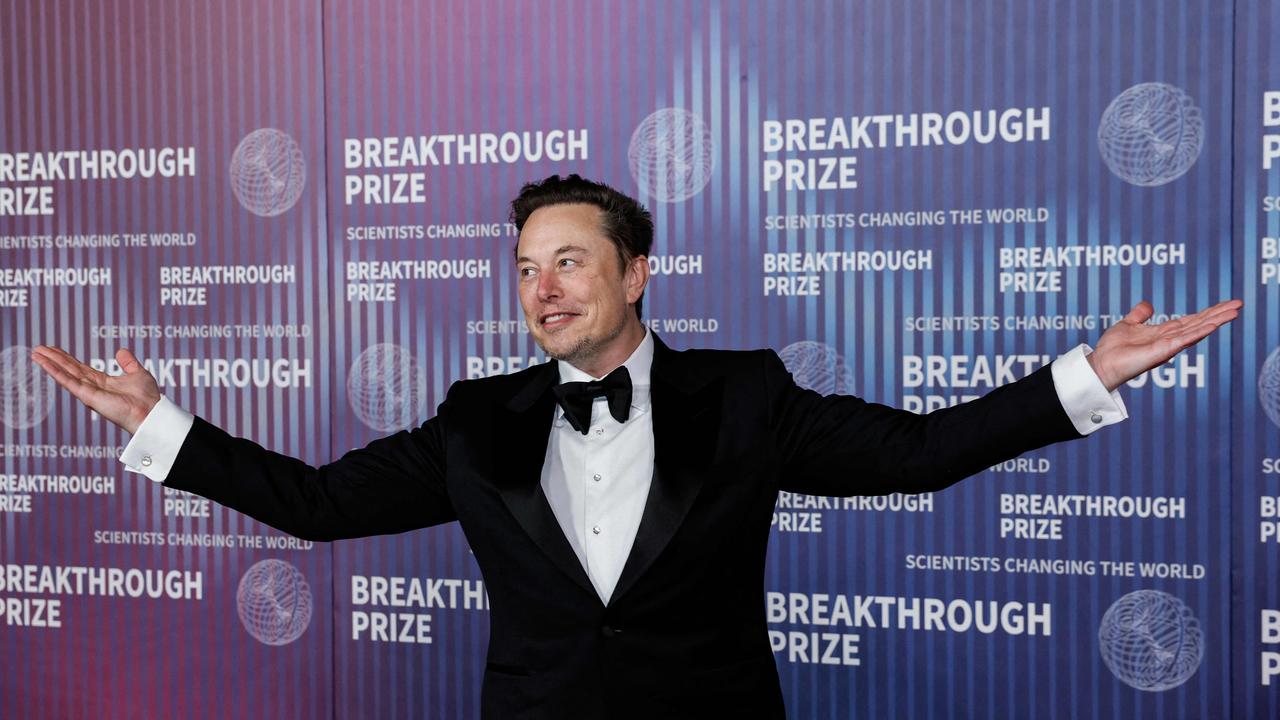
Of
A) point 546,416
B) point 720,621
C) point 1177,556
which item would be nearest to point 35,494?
point 546,416

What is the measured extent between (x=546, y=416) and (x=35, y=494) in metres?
2.36

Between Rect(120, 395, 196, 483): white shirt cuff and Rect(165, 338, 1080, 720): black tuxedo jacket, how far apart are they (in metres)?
0.02

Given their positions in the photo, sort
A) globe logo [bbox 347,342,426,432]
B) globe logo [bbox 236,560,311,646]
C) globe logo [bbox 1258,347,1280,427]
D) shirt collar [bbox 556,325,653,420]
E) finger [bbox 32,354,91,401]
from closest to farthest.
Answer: finger [bbox 32,354,91,401]
shirt collar [bbox 556,325,653,420]
globe logo [bbox 1258,347,1280,427]
globe logo [bbox 347,342,426,432]
globe logo [bbox 236,560,311,646]

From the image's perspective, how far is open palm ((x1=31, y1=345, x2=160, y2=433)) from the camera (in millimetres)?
1761

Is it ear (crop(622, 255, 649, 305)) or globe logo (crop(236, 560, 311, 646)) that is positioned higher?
ear (crop(622, 255, 649, 305))

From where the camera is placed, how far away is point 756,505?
1.77 metres

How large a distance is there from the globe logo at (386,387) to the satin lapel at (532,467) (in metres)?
1.26

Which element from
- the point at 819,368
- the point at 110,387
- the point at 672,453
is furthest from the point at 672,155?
the point at 110,387

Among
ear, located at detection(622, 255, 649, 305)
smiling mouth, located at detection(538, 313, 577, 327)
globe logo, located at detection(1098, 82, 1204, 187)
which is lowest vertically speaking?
smiling mouth, located at detection(538, 313, 577, 327)

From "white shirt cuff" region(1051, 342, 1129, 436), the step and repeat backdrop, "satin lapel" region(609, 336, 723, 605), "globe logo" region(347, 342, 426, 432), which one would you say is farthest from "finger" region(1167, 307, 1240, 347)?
"globe logo" region(347, 342, 426, 432)

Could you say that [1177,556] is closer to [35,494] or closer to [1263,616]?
[1263,616]

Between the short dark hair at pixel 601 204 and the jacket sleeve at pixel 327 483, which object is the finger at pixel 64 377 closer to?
the jacket sleeve at pixel 327 483

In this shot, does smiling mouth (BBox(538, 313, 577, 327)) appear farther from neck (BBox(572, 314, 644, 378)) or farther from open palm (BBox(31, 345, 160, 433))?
open palm (BBox(31, 345, 160, 433))

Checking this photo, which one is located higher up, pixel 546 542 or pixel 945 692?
pixel 546 542
